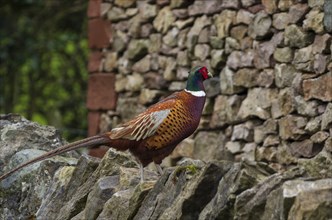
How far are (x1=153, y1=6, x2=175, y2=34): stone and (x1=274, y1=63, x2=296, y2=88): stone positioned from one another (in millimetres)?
1727

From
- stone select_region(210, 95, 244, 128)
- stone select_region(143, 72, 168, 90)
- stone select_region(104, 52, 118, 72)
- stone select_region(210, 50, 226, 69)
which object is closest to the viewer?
stone select_region(210, 95, 244, 128)

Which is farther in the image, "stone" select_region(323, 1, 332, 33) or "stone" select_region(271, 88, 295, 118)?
"stone" select_region(271, 88, 295, 118)

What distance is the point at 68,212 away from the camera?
4.92 meters

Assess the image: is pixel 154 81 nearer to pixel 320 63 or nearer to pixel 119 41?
pixel 119 41

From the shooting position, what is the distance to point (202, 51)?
9398 millimetres

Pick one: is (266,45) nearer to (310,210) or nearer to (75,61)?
(310,210)

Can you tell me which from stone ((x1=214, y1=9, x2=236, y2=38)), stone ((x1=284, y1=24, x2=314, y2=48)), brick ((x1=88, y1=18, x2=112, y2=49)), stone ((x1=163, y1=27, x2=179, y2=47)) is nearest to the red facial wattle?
stone ((x1=284, y1=24, x2=314, y2=48))

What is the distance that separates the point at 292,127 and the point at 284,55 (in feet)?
1.72

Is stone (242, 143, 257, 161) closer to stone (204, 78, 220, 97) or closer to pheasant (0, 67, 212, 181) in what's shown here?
stone (204, 78, 220, 97)

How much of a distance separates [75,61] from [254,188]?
1311 cm

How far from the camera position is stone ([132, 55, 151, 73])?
1022 cm

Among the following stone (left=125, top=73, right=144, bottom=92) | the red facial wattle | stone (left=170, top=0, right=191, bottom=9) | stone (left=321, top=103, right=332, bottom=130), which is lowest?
stone (left=125, top=73, right=144, bottom=92)

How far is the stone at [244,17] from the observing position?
8.74 metres

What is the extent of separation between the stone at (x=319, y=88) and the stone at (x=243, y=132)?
88cm
